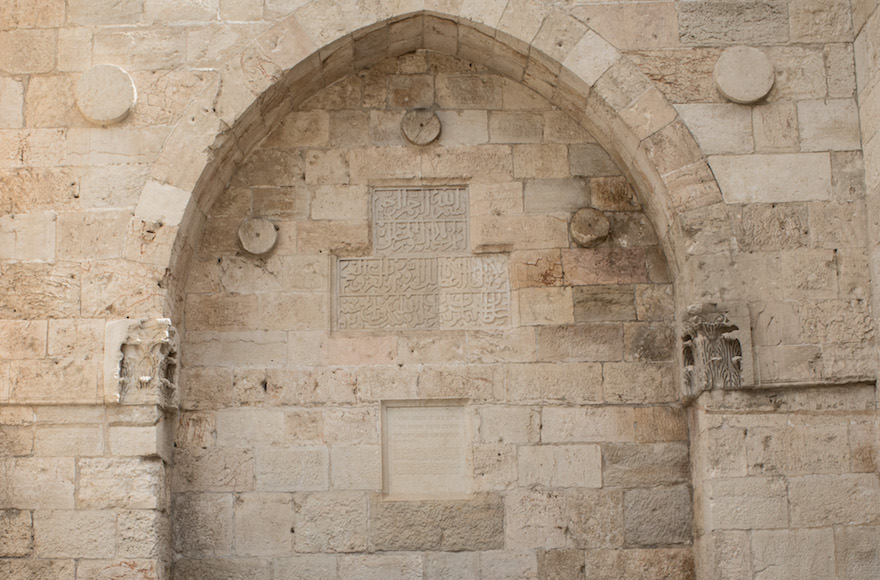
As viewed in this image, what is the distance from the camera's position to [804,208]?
650 cm

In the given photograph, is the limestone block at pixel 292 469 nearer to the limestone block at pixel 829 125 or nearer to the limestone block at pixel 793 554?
the limestone block at pixel 793 554

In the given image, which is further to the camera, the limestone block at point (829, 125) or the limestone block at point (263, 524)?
the limestone block at point (263, 524)

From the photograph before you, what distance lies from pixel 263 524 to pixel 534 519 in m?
1.61

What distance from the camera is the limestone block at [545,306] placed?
6961 millimetres

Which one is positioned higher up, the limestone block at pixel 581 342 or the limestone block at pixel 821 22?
the limestone block at pixel 821 22

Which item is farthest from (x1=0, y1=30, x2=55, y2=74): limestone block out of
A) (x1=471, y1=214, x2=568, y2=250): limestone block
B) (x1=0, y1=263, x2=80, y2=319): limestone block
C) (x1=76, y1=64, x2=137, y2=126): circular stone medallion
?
(x1=471, y1=214, x2=568, y2=250): limestone block

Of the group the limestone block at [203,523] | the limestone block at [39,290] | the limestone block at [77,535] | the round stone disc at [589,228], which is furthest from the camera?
the round stone disc at [589,228]

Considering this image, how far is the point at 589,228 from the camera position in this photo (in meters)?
7.02

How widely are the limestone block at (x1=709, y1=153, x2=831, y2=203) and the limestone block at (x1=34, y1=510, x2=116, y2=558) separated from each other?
3.96 meters

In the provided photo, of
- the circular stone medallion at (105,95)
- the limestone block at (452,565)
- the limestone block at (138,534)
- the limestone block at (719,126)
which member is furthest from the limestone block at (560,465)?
the circular stone medallion at (105,95)

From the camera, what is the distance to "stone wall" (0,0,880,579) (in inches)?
247

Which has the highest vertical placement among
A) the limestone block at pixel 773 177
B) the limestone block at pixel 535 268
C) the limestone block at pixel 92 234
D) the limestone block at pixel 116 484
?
the limestone block at pixel 773 177

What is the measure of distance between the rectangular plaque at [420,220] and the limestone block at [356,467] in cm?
125

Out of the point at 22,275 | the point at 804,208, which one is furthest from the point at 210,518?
the point at 804,208
